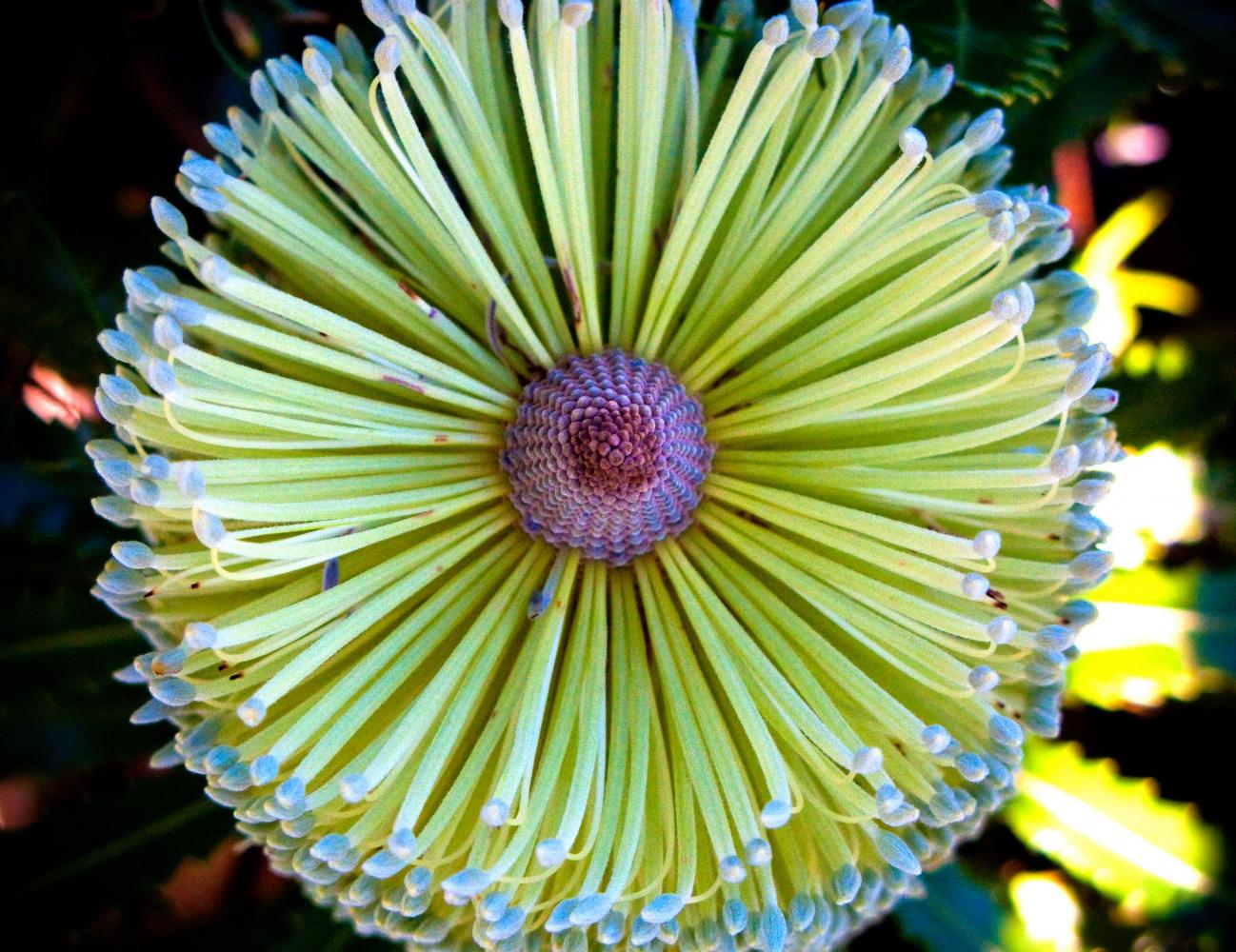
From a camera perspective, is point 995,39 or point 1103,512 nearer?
point 995,39

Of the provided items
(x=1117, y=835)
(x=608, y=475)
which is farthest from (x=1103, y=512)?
(x=608, y=475)

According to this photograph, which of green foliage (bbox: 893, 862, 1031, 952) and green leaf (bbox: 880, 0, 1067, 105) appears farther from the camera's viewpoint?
green foliage (bbox: 893, 862, 1031, 952)

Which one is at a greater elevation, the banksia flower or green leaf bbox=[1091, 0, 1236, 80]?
green leaf bbox=[1091, 0, 1236, 80]

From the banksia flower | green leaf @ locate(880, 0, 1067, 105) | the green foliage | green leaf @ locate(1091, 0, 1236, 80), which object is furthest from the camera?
the green foliage

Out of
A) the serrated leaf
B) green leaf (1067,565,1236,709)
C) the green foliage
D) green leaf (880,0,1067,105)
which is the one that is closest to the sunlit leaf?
green leaf (1067,565,1236,709)

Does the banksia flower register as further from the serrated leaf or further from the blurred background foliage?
the serrated leaf

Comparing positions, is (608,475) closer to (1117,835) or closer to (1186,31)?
(1186,31)

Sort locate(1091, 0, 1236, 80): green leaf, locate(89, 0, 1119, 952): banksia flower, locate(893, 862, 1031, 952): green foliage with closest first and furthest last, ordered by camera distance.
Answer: locate(89, 0, 1119, 952): banksia flower
locate(1091, 0, 1236, 80): green leaf
locate(893, 862, 1031, 952): green foliage
